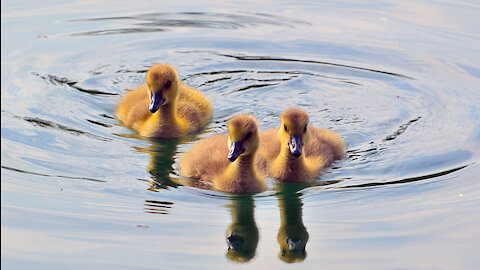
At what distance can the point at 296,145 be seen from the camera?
579 cm

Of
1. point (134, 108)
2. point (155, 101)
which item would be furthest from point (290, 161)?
point (134, 108)

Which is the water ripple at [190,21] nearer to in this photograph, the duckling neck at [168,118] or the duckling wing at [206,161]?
the duckling neck at [168,118]

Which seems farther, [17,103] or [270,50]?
[270,50]

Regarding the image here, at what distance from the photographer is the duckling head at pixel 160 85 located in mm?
6805

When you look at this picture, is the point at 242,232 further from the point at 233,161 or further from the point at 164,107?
the point at 164,107

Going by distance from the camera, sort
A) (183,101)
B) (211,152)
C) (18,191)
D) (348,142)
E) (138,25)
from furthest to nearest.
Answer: (138,25)
(183,101)
(348,142)
(211,152)
(18,191)

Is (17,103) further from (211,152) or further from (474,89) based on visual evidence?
(474,89)

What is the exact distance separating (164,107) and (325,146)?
149cm

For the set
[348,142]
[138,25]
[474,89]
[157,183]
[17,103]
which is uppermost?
[138,25]

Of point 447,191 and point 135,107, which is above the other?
point 135,107

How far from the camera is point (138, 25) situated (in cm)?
1000

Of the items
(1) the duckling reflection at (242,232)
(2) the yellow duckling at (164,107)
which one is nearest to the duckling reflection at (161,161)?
(2) the yellow duckling at (164,107)

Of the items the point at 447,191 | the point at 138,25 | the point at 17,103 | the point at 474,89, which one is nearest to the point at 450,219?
the point at 447,191

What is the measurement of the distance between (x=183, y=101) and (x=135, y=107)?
455 mm
